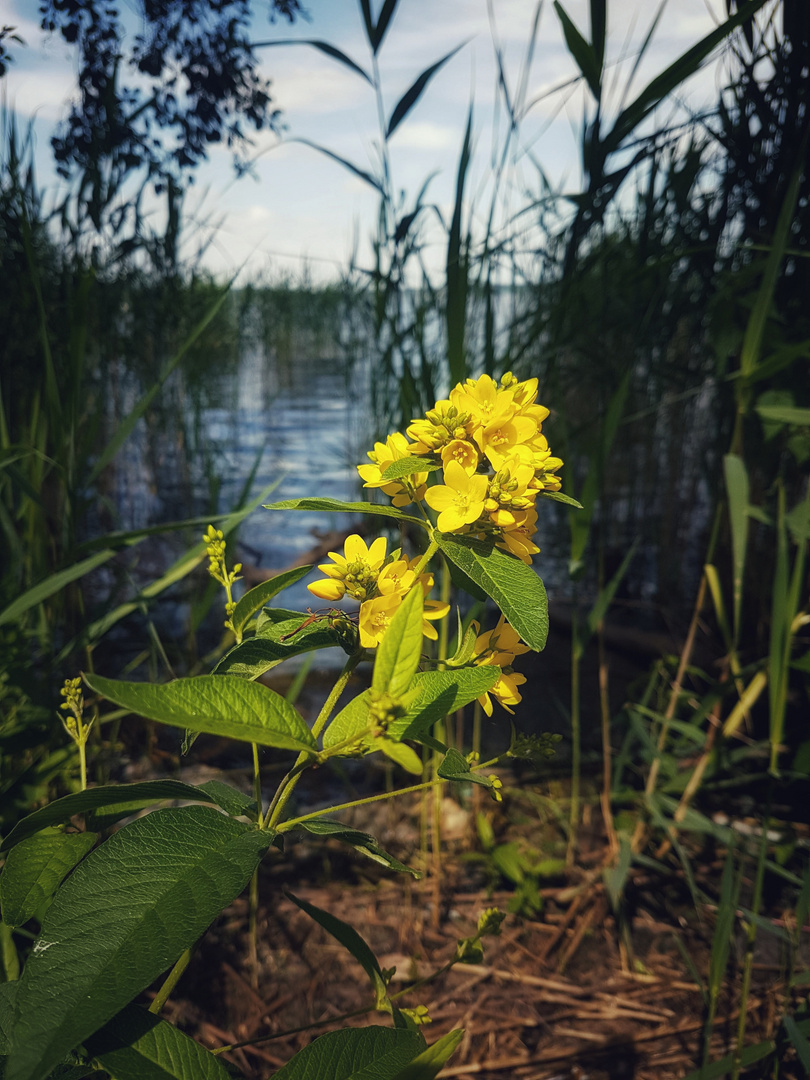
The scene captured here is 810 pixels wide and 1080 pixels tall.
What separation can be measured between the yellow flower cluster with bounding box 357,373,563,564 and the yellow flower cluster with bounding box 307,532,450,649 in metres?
0.05

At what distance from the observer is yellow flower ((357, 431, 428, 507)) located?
636 mm

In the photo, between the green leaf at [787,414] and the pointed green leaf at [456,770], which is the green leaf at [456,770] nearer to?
the pointed green leaf at [456,770]

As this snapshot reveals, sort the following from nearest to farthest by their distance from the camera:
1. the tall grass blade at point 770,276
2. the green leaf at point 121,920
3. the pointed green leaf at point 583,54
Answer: the green leaf at point 121,920
the pointed green leaf at point 583,54
the tall grass blade at point 770,276

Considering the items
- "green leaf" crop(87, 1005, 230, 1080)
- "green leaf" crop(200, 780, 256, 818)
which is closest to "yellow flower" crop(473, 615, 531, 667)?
"green leaf" crop(200, 780, 256, 818)

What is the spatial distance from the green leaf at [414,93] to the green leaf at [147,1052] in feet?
4.41

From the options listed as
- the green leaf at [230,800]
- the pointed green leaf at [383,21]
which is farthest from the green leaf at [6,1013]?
the pointed green leaf at [383,21]

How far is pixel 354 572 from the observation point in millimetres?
592

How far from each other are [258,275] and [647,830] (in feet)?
18.2

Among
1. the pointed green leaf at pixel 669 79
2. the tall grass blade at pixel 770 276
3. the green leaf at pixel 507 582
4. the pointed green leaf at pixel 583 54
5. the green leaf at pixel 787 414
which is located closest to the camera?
the green leaf at pixel 507 582

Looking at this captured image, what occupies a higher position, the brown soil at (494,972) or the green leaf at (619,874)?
the green leaf at (619,874)

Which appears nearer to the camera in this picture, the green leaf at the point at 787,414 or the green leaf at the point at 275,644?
the green leaf at the point at 275,644

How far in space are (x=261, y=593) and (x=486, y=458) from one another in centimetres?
23

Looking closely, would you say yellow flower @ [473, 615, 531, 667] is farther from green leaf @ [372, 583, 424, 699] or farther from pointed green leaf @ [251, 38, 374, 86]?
pointed green leaf @ [251, 38, 374, 86]

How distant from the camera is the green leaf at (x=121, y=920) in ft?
1.32
